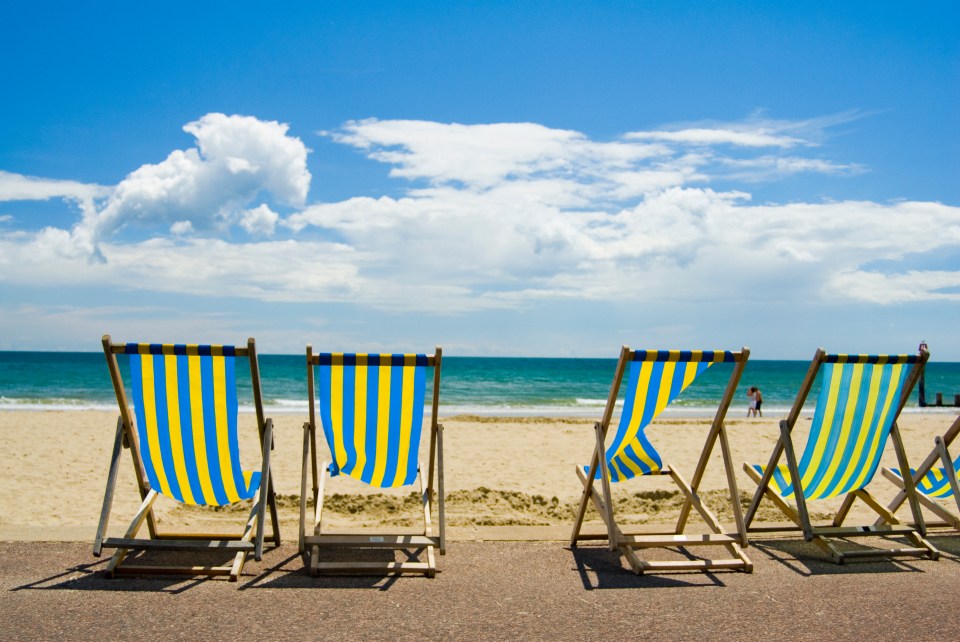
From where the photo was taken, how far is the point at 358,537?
3.94 metres

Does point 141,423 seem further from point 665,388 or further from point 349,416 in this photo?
point 665,388

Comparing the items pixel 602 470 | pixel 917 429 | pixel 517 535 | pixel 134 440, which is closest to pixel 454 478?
pixel 517 535

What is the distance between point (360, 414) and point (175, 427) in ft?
3.01

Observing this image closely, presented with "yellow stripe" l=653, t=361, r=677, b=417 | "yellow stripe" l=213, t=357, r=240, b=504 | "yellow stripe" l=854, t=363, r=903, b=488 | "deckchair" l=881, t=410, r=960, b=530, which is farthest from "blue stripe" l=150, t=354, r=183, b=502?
"deckchair" l=881, t=410, r=960, b=530

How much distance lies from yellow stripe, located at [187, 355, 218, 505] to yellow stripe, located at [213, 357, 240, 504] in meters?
0.07

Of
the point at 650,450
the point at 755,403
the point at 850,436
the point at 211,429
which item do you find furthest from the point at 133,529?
the point at 755,403

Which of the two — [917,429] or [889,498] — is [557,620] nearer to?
[889,498]

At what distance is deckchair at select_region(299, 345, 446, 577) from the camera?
3.85 meters

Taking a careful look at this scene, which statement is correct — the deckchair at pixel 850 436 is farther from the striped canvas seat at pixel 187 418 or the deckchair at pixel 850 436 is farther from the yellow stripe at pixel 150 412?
the yellow stripe at pixel 150 412

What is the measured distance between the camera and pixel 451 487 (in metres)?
6.75

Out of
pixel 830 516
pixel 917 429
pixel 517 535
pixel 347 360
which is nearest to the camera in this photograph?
pixel 347 360

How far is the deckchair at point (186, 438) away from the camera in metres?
3.71

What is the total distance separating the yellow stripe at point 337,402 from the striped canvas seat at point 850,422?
2.51m

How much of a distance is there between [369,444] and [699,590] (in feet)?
5.93
